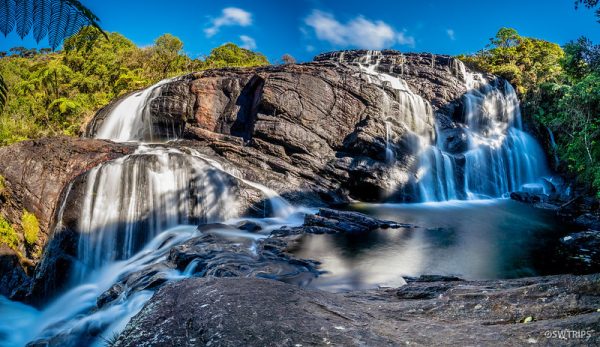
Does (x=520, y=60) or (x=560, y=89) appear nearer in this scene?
(x=560, y=89)

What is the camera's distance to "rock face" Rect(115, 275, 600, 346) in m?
2.18

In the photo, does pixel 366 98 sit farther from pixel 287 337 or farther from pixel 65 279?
pixel 287 337

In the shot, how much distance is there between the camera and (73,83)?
2316 centimetres

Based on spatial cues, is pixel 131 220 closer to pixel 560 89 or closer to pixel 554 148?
pixel 554 148

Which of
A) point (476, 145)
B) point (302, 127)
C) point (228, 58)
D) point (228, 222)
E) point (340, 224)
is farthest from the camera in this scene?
point (228, 58)

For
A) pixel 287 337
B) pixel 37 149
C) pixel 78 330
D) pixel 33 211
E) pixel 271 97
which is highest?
pixel 271 97

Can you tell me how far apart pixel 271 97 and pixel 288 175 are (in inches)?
177

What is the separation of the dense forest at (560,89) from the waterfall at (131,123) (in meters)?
18.3

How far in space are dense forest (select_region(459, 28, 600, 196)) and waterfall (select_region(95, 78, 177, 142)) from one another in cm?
1826

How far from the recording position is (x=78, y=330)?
6219 mm

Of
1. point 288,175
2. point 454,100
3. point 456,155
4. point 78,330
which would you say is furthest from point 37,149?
point 454,100

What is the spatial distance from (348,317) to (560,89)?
91.4ft

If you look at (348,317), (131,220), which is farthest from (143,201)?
(348,317)

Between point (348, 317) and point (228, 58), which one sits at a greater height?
point (228, 58)
